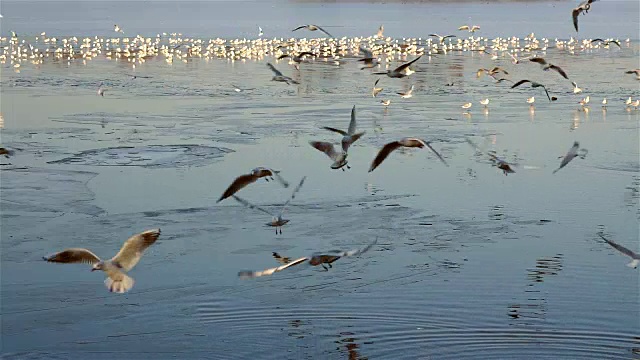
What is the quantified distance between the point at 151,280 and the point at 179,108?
31.6ft

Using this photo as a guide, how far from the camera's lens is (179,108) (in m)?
17.7

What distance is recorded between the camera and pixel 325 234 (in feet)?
31.2

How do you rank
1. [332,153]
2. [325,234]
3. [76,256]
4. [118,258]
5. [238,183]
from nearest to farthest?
[76,256] → [118,258] → [238,183] → [332,153] → [325,234]

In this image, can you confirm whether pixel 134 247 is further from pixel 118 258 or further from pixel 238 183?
pixel 238 183

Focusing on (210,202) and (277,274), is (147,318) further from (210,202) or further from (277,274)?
(210,202)

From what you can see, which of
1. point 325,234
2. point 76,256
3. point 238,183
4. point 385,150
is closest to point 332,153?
point 325,234

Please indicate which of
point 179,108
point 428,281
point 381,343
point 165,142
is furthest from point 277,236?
point 179,108

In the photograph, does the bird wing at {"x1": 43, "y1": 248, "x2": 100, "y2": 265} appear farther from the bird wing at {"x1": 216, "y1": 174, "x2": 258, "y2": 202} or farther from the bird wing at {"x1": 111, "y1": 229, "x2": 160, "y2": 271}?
the bird wing at {"x1": 216, "y1": 174, "x2": 258, "y2": 202}

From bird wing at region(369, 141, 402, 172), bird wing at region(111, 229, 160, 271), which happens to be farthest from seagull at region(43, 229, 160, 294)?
bird wing at region(369, 141, 402, 172)

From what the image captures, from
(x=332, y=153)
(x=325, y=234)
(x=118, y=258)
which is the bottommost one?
(x=325, y=234)

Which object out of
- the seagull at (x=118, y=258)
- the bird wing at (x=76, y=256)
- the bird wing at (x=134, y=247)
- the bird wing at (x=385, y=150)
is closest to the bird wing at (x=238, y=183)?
the bird wing at (x=385, y=150)

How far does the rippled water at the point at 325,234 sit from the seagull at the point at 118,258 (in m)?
0.97

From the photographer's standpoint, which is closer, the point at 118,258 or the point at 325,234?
the point at 118,258

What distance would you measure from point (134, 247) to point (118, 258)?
7.0 inches
